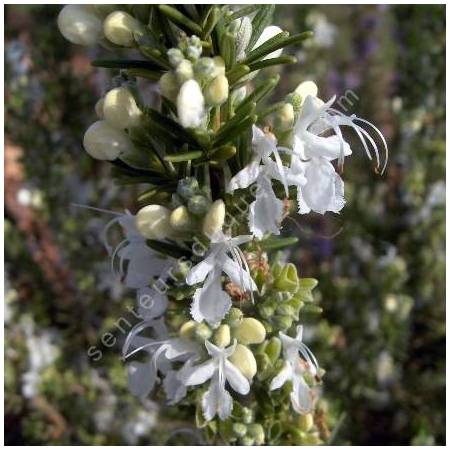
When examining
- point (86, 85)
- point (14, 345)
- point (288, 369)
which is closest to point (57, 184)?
point (86, 85)

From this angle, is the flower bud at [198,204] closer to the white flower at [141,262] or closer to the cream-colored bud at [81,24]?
the white flower at [141,262]

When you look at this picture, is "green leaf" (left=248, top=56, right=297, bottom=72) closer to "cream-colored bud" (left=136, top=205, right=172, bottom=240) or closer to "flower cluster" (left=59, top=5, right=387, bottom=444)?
"flower cluster" (left=59, top=5, right=387, bottom=444)

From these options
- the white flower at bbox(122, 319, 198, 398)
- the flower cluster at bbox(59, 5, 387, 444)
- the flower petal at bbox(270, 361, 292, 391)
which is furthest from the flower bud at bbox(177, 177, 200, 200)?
the flower petal at bbox(270, 361, 292, 391)

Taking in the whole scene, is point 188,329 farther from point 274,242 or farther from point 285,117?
point 285,117

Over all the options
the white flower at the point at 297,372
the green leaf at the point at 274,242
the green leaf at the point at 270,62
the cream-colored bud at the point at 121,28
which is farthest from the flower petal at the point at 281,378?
the cream-colored bud at the point at 121,28

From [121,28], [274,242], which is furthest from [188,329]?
[121,28]
